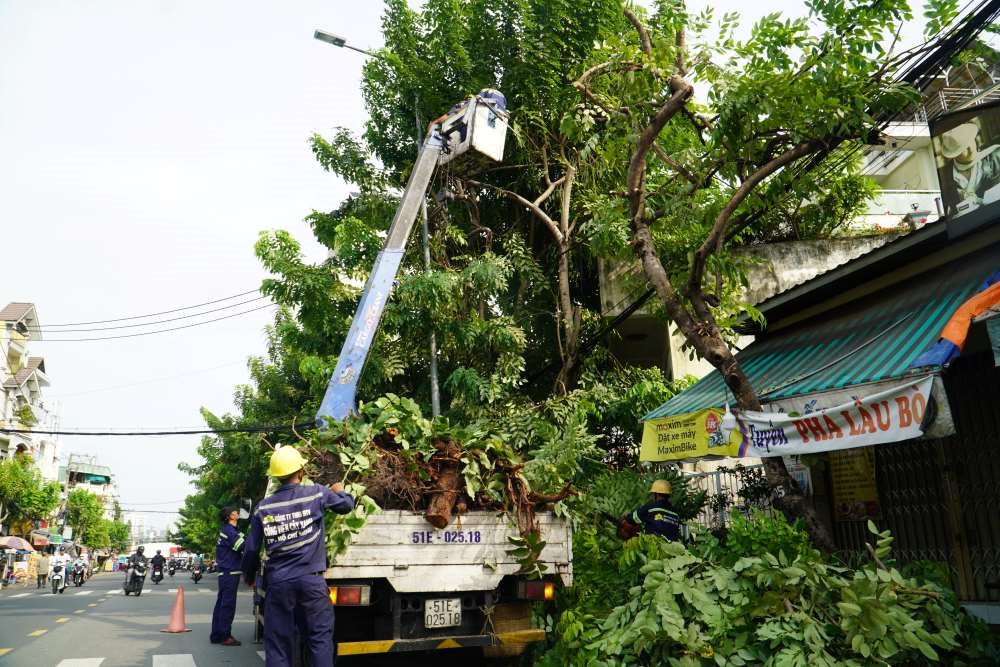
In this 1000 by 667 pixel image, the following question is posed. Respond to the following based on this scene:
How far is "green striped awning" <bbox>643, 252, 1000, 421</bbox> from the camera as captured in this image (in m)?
6.66

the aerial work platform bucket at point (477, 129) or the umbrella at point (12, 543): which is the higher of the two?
the aerial work platform bucket at point (477, 129)

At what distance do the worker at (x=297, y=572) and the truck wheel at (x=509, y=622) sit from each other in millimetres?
1501

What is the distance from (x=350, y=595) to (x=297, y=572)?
61 centimetres

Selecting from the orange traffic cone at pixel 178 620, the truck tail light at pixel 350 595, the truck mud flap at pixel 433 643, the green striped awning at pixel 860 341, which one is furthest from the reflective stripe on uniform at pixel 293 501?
the orange traffic cone at pixel 178 620

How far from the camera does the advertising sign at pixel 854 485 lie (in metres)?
9.21

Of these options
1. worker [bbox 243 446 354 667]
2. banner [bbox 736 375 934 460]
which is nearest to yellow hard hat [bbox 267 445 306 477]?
worker [bbox 243 446 354 667]

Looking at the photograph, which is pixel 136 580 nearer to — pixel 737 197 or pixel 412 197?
pixel 412 197

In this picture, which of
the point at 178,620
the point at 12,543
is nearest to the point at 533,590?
the point at 178,620

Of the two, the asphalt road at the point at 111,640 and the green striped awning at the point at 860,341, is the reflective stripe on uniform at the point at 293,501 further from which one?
the green striped awning at the point at 860,341

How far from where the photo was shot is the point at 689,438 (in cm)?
875

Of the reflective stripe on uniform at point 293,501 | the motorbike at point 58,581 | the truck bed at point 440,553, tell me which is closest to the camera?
the reflective stripe on uniform at point 293,501

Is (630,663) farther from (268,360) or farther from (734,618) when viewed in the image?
(268,360)

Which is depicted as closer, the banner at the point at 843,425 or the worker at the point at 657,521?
the banner at the point at 843,425

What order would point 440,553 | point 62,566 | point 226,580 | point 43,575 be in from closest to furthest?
point 440,553
point 226,580
point 62,566
point 43,575
